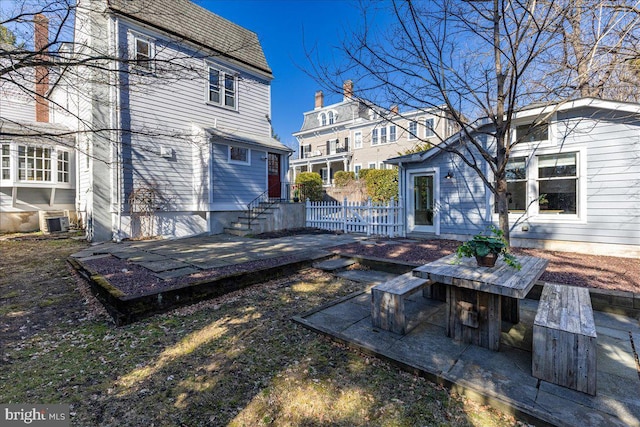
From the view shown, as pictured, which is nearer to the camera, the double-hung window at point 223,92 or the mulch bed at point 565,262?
the mulch bed at point 565,262

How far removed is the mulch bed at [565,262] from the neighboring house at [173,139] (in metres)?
5.81

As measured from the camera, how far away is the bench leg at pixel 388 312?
10.6 ft

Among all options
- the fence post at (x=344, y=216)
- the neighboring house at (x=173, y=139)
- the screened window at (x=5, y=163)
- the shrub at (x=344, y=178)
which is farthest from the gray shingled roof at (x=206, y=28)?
the shrub at (x=344, y=178)

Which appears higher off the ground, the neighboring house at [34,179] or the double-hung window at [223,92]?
the double-hung window at [223,92]

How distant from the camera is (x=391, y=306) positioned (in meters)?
3.24

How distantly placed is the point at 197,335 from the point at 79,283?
3.51 meters

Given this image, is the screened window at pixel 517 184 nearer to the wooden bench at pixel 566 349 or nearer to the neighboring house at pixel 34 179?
the wooden bench at pixel 566 349

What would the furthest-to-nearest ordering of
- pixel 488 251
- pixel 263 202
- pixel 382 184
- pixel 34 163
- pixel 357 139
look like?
1. pixel 357 139
2. pixel 382 184
3. pixel 263 202
4. pixel 34 163
5. pixel 488 251

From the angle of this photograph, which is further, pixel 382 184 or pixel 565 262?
pixel 382 184

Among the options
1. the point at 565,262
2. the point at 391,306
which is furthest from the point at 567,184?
the point at 391,306

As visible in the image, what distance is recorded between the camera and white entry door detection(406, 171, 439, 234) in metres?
9.86

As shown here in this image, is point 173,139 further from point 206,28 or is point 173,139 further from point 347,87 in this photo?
point 347,87

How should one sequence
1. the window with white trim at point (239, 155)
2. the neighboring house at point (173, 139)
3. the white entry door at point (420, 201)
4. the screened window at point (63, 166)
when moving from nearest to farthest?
the neighboring house at point (173, 139) → the white entry door at point (420, 201) → the window with white trim at point (239, 155) → the screened window at point (63, 166)
